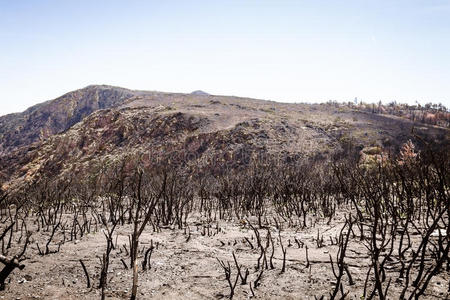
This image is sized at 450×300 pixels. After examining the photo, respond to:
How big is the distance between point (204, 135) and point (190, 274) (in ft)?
68.3

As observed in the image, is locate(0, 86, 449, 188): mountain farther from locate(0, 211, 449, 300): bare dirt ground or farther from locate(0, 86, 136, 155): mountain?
locate(0, 86, 136, 155): mountain

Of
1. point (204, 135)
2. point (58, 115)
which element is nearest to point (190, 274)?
point (204, 135)

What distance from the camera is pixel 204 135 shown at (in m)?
24.4

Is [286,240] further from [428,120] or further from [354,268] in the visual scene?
[428,120]

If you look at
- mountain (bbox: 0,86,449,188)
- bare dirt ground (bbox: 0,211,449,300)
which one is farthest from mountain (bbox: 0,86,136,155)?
bare dirt ground (bbox: 0,211,449,300)

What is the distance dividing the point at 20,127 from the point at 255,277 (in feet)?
204

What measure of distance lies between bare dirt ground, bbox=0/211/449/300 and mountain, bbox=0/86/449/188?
16.5m

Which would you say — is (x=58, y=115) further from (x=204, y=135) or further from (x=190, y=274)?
(x=190, y=274)

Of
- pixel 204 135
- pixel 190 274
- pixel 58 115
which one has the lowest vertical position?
pixel 190 274

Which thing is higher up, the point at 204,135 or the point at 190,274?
the point at 204,135

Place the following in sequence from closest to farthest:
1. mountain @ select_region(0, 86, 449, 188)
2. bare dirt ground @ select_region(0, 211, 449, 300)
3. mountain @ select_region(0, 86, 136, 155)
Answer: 1. bare dirt ground @ select_region(0, 211, 449, 300)
2. mountain @ select_region(0, 86, 449, 188)
3. mountain @ select_region(0, 86, 136, 155)

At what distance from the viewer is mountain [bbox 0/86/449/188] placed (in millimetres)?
23016

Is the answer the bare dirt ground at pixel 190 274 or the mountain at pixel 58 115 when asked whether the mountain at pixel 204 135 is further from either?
the mountain at pixel 58 115

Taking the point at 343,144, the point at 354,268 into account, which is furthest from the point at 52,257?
the point at 343,144
